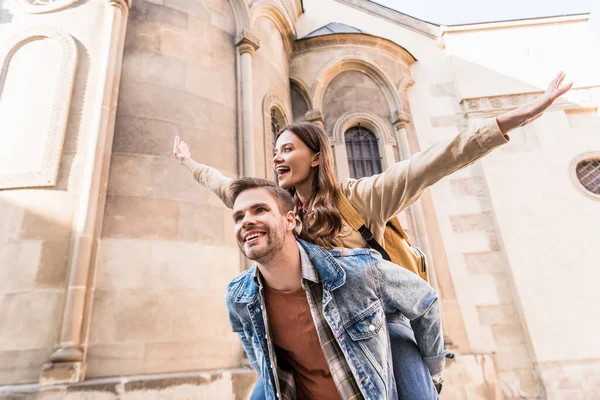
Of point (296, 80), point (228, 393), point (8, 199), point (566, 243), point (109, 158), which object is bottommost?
point (228, 393)

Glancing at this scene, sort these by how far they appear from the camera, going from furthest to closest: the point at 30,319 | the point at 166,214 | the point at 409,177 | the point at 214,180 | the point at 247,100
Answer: the point at 247,100, the point at 166,214, the point at 30,319, the point at 214,180, the point at 409,177

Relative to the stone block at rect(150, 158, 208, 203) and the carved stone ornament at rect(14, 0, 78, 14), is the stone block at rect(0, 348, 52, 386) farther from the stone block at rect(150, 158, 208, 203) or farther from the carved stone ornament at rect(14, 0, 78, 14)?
the carved stone ornament at rect(14, 0, 78, 14)

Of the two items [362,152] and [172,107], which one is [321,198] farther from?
[362,152]

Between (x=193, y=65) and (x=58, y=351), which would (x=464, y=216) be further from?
(x=58, y=351)

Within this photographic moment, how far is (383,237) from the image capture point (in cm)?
197

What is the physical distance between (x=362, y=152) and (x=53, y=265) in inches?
282

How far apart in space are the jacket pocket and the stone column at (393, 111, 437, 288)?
7.09 meters

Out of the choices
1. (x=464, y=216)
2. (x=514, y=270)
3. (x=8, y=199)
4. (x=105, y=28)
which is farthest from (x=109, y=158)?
(x=514, y=270)

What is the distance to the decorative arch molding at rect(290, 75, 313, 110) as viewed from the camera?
31.0 feet

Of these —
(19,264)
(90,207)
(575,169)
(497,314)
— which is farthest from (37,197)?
(575,169)

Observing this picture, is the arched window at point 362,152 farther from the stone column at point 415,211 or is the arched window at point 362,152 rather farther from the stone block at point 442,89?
the stone block at point 442,89

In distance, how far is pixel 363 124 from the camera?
9.60 m

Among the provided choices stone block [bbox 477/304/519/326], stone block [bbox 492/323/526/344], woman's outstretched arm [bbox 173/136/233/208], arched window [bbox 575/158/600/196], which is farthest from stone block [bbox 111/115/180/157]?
arched window [bbox 575/158/600/196]

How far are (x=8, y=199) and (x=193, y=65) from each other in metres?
3.45
